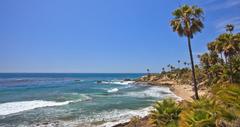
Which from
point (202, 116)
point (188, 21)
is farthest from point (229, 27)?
point (202, 116)

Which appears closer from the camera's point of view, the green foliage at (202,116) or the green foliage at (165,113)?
the green foliage at (202,116)

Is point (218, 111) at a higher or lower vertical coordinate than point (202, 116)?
higher

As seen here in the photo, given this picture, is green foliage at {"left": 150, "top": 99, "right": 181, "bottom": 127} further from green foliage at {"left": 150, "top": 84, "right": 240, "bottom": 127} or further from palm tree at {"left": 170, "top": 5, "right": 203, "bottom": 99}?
palm tree at {"left": 170, "top": 5, "right": 203, "bottom": 99}

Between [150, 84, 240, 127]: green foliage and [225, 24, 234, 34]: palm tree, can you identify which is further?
[225, 24, 234, 34]: palm tree

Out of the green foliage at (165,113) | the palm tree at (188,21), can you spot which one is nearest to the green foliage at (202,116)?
the green foliage at (165,113)

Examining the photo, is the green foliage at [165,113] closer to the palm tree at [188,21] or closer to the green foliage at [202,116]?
the green foliage at [202,116]

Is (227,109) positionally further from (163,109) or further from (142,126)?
(142,126)

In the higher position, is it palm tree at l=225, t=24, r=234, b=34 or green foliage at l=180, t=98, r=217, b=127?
palm tree at l=225, t=24, r=234, b=34

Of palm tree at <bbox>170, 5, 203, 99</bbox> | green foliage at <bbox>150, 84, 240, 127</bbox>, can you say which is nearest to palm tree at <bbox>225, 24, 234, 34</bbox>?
palm tree at <bbox>170, 5, 203, 99</bbox>

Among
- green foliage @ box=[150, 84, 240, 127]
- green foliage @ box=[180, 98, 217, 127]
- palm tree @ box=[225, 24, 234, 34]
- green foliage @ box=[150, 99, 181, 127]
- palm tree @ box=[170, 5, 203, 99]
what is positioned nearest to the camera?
green foliage @ box=[150, 84, 240, 127]

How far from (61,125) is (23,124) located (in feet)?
14.6

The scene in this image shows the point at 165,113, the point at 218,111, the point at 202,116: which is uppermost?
the point at 218,111

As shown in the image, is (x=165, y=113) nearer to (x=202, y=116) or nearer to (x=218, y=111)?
(x=202, y=116)

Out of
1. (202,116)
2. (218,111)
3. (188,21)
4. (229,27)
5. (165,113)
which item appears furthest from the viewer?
(229,27)
